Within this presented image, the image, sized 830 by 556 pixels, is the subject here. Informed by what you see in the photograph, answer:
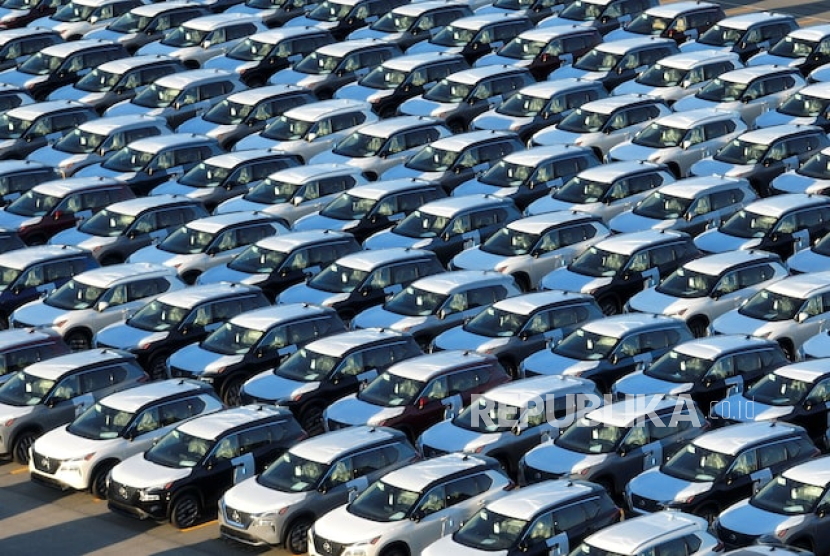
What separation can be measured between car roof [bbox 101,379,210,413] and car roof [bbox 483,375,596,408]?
4.80m

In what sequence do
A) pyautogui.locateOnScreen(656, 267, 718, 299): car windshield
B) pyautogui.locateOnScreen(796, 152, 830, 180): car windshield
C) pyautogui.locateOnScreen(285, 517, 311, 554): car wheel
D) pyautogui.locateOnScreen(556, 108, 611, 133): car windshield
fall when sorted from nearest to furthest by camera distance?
pyautogui.locateOnScreen(285, 517, 311, 554): car wheel, pyautogui.locateOnScreen(656, 267, 718, 299): car windshield, pyautogui.locateOnScreen(796, 152, 830, 180): car windshield, pyautogui.locateOnScreen(556, 108, 611, 133): car windshield

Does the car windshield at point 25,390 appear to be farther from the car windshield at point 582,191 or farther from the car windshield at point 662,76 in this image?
the car windshield at point 662,76

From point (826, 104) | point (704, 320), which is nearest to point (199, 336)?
point (704, 320)

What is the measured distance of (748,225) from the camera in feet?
138

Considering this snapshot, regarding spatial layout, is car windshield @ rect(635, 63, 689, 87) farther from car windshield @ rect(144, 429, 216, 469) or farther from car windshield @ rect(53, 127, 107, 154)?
car windshield @ rect(144, 429, 216, 469)

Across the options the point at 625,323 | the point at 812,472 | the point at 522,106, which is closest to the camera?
the point at 812,472

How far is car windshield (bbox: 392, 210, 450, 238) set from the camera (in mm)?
43000

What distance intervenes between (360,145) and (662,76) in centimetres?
815

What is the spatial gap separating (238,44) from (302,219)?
13.5 meters

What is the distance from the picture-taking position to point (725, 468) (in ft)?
103

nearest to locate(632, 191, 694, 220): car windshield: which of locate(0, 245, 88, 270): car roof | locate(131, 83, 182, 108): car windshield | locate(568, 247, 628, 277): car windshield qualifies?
locate(568, 247, 628, 277): car windshield

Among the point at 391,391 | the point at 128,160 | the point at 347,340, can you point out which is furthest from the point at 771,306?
the point at 128,160

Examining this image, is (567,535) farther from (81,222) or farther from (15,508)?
(81,222)

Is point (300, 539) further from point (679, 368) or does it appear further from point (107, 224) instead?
point (107, 224)
